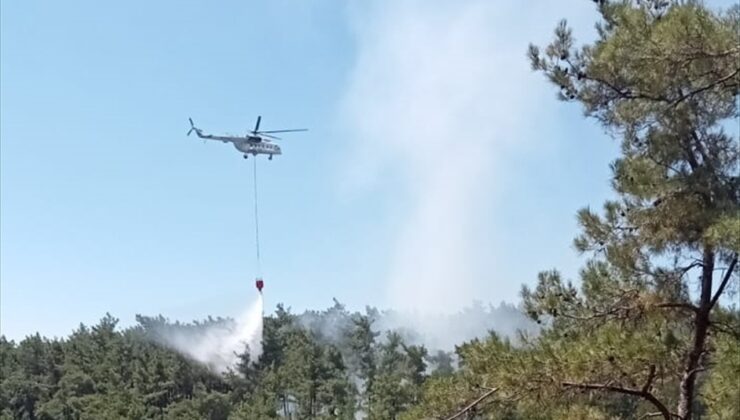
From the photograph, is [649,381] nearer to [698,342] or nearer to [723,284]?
[698,342]

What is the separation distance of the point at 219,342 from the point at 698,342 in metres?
41.2

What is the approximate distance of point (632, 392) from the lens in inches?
223

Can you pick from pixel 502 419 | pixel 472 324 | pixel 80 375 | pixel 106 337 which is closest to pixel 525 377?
pixel 502 419

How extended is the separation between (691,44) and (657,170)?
4.48 ft

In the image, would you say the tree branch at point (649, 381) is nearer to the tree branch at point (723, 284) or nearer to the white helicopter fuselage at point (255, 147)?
the tree branch at point (723, 284)

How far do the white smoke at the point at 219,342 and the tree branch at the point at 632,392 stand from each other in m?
32.8

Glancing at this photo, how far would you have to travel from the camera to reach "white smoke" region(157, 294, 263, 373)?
38.8 meters

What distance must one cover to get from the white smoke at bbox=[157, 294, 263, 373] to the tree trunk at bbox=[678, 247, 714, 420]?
32713 mm

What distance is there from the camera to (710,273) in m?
5.93

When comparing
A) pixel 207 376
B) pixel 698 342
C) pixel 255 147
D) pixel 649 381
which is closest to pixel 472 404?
pixel 649 381

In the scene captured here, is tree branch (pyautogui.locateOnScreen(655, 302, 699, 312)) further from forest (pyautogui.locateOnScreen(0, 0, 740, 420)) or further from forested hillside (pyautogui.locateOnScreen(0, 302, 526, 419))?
forested hillside (pyautogui.locateOnScreen(0, 302, 526, 419))

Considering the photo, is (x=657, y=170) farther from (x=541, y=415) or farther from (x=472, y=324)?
(x=472, y=324)

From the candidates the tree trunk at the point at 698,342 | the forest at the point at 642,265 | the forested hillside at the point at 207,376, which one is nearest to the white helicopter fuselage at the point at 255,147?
the forested hillside at the point at 207,376

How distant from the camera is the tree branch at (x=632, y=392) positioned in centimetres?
554
